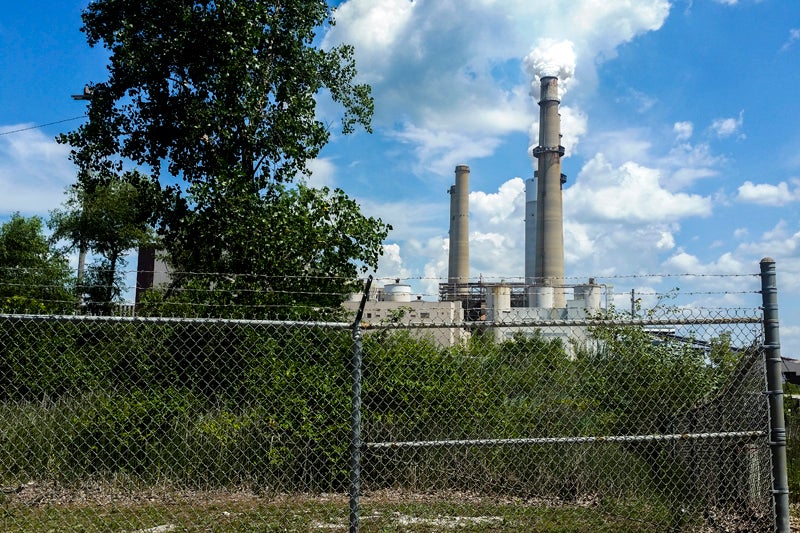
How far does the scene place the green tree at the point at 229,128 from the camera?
420 inches

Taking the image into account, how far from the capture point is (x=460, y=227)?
55969 millimetres

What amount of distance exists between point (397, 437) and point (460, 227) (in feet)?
163

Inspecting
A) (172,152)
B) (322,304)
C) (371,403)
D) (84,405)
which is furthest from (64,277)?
(371,403)

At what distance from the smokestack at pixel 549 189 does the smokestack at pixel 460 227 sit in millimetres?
7606

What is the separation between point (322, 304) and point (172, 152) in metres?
5.03

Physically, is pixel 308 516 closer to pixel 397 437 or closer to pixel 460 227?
pixel 397 437

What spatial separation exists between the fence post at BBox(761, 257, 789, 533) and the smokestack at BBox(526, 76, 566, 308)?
4466cm

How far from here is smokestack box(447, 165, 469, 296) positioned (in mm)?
56000

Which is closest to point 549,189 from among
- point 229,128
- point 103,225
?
point 103,225

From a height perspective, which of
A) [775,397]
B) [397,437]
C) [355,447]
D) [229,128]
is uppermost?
[229,128]

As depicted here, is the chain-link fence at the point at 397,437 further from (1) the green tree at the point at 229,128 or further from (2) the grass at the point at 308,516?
(1) the green tree at the point at 229,128

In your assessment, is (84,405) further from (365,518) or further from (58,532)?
(365,518)

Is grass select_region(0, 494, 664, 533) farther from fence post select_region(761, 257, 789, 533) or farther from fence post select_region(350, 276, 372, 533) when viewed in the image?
fence post select_region(350, 276, 372, 533)

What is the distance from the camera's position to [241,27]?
11.7m
